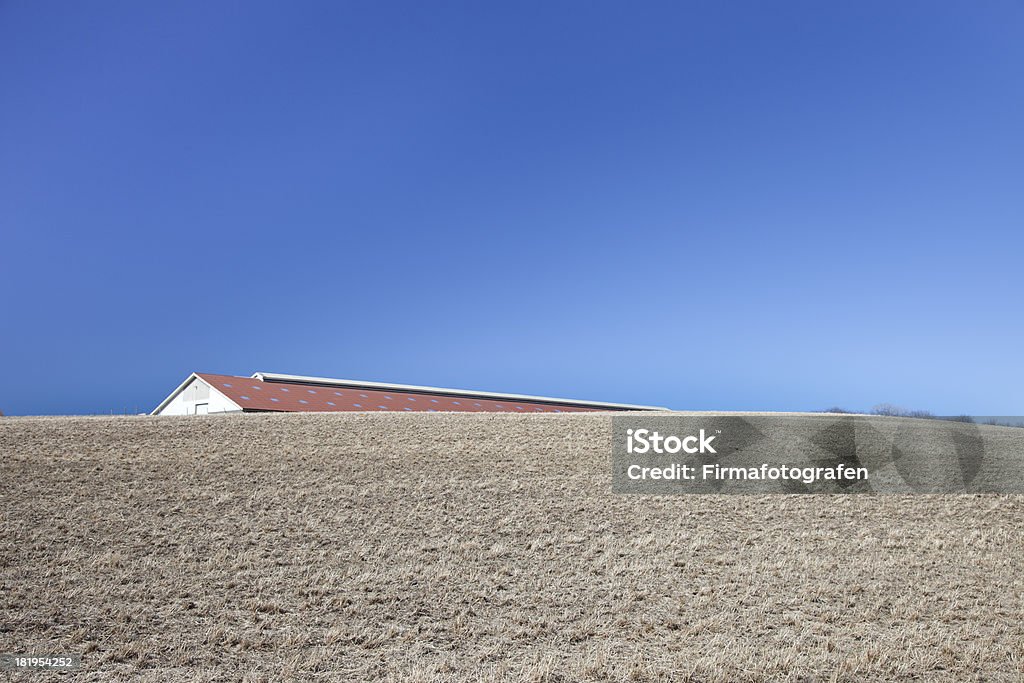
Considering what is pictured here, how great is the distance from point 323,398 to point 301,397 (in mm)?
1038

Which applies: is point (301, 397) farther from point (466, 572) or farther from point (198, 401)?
point (466, 572)

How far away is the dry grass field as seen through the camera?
25.1 feet

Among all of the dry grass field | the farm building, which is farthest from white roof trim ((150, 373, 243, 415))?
the dry grass field

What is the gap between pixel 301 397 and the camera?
33625 mm

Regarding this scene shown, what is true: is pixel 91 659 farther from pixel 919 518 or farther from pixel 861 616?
pixel 919 518

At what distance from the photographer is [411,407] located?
3684 cm

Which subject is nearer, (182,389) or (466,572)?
(466,572)

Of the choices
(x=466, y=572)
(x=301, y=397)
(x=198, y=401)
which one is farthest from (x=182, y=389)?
(x=466, y=572)

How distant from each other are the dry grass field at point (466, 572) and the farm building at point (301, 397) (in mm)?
15959

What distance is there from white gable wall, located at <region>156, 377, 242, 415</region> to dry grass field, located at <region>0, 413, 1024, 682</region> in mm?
16278

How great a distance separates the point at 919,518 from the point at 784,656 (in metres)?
7.14

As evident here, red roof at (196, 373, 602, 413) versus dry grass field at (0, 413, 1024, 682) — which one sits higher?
red roof at (196, 373, 602, 413)

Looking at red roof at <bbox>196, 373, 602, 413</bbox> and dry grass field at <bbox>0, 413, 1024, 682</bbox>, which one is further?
red roof at <bbox>196, 373, 602, 413</bbox>

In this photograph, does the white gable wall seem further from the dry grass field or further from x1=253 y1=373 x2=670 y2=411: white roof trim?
the dry grass field
